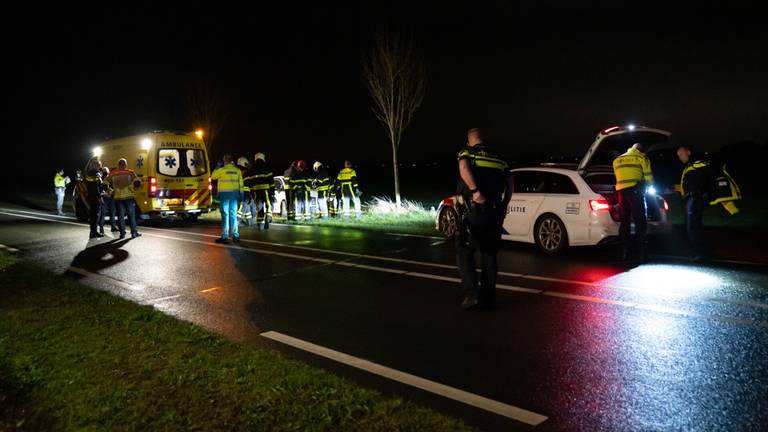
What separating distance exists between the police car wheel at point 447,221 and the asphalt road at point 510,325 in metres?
0.96

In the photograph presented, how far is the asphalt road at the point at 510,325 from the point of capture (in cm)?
360

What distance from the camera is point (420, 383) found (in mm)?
3951

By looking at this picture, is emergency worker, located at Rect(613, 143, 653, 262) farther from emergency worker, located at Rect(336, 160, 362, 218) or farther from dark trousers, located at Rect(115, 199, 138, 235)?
dark trousers, located at Rect(115, 199, 138, 235)

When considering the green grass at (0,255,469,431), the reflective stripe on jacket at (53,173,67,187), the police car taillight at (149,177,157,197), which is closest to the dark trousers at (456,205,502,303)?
the green grass at (0,255,469,431)

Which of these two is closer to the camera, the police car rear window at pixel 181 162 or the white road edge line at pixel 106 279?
the white road edge line at pixel 106 279

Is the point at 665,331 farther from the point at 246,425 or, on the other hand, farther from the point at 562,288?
the point at 246,425

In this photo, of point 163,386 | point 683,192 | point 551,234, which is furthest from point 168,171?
point 163,386

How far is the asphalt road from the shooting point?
360cm

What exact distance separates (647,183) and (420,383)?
6.18 meters

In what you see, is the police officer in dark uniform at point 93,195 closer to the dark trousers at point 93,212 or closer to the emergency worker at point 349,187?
the dark trousers at point 93,212

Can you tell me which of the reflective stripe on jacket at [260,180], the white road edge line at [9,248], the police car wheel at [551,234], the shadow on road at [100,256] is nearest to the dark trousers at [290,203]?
the reflective stripe on jacket at [260,180]

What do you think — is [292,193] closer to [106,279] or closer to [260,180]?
[260,180]

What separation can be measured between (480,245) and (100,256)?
7617 millimetres

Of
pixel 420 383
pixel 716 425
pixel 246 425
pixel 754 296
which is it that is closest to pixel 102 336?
pixel 246 425
